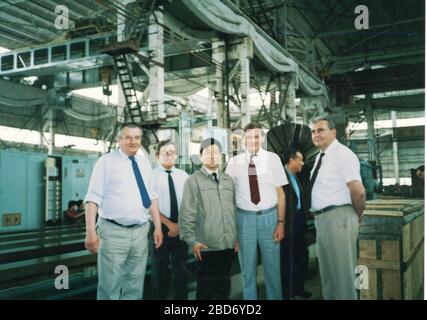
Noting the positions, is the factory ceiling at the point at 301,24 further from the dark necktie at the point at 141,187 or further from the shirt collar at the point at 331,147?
the dark necktie at the point at 141,187

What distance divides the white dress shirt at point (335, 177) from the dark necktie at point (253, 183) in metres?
0.44

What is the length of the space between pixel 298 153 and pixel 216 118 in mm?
4405

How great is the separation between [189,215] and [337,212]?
1.13m

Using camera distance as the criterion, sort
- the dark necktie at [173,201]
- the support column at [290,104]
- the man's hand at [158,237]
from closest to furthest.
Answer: the man's hand at [158,237], the dark necktie at [173,201], the support column at [290,104]

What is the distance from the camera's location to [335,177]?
2.88 m

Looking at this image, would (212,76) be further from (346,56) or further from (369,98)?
(369,98)

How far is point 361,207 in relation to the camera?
281 cm

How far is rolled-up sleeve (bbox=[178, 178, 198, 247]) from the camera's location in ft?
9.05

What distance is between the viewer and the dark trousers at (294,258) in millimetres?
3428

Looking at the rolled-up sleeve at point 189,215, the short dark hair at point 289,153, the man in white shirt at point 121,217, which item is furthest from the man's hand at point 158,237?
the short dark hair at point 289,153

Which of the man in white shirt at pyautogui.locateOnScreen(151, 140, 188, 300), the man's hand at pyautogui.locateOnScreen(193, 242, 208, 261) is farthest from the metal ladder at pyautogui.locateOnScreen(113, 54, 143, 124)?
the man's hand at pyautogui.locateOnScreen(193, 242, 208, 261)

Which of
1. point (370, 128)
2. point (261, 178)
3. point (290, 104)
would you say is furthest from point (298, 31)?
point (261, 178)
